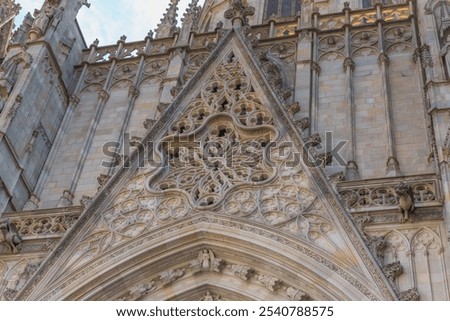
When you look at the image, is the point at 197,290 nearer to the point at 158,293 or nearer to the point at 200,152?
the point at 158,293

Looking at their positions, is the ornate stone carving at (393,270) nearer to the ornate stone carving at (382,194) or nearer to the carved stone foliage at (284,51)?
the ornate stone carving at (382,194)

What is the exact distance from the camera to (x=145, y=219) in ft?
49.6

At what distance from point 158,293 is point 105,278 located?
96 centimetres

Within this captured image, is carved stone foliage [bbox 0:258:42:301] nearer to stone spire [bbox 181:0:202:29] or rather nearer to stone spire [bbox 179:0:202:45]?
stone spire [bbox 179:0:202:45]

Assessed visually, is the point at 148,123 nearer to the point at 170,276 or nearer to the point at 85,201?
the point at 85,201

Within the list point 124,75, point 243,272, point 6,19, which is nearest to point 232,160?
point 243,272

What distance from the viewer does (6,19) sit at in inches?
948

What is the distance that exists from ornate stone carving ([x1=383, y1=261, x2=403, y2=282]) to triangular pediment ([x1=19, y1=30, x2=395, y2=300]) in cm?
13

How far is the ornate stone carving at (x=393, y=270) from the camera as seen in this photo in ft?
42.0

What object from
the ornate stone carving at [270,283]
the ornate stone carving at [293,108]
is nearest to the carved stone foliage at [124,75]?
the ornate stone carving at [293,108]

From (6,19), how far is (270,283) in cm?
1390

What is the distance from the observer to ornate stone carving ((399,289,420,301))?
12.3 m

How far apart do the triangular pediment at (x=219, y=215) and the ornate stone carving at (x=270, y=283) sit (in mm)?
25

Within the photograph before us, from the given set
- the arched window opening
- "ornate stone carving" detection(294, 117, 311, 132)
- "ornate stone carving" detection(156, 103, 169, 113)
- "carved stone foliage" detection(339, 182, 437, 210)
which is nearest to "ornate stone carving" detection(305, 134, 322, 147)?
"ornate stone carving" detection(294, 117, 311, 132)
